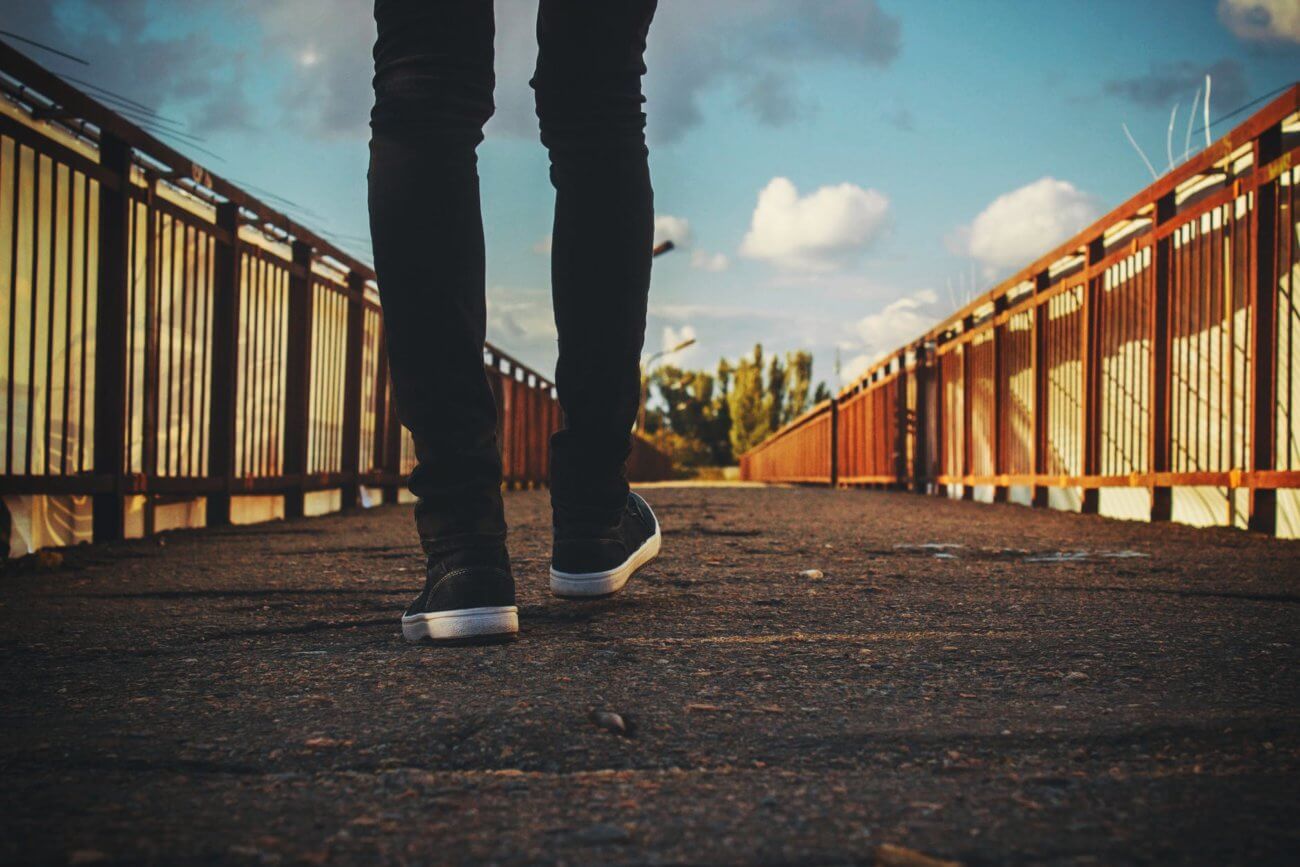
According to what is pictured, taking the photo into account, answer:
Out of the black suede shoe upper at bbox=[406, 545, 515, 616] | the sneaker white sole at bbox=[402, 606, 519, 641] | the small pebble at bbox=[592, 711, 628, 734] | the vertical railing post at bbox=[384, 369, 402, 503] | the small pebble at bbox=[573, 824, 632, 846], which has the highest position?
the vertical railing post at bbox=[384, 369, 402, 503]

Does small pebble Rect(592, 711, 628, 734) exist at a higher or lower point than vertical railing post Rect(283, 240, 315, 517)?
lower

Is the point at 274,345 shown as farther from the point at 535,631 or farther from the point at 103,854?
the point at 103,854

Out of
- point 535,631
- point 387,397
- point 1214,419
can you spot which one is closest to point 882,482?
point 387,397

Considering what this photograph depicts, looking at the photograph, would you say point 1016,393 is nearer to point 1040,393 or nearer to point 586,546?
point 1040,393

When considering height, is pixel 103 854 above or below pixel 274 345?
below

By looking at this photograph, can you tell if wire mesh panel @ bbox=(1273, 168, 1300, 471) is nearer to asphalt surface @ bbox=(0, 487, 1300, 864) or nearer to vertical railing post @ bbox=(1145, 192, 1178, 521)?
vertical railing post @ bbox=(1145, 192, 1178, 521)

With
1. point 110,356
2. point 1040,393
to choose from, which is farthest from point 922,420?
point 110,356

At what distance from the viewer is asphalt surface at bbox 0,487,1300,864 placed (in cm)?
76

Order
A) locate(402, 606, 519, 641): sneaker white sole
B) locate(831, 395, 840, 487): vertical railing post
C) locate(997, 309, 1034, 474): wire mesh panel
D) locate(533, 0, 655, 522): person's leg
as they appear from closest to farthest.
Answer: locate(402, 606, 519, 641): sneaker white sole → locate(533, 0, 655, 522): person's leg → locate(997, 309, 1034, 474): wire mesh panel → locate(831, 395, 840, 487): vertical railing post

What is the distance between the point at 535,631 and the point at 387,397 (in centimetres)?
669

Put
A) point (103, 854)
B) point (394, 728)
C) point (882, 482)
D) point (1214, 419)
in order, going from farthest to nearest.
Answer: point (882, 482), point (1214, 419), point (394, 728), point (103, 854)

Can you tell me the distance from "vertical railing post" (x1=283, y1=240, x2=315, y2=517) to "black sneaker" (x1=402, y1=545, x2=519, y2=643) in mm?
4646

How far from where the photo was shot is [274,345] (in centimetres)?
580

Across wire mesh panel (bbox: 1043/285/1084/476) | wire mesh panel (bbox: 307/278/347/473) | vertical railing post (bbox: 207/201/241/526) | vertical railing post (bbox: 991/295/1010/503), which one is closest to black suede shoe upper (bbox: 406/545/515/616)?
vertical railing post (bbox: 207/201/241/526)
